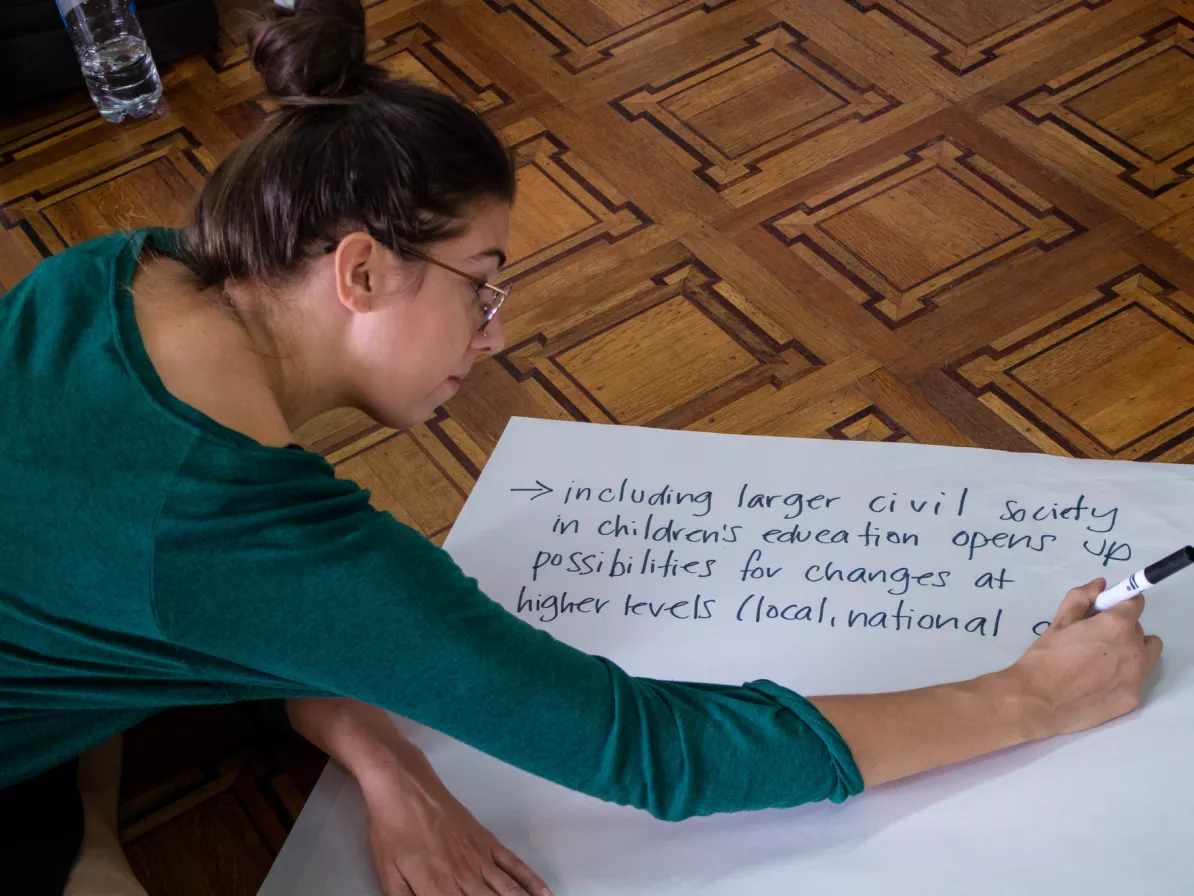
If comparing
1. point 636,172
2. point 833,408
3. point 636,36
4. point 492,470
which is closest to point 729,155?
point 636,172

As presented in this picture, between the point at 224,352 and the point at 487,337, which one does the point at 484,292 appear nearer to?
the point at 487,337

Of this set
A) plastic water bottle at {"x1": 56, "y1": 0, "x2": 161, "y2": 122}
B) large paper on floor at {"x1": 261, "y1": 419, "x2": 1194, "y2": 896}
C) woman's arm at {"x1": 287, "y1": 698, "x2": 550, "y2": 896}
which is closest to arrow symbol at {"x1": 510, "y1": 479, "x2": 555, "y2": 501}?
large paper on floor at {"x1": 261, "y1": 419, "x2": 1194, "y2": 896}

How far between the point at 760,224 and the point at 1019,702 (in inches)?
23.8

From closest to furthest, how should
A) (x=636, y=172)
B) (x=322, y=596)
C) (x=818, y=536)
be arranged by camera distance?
1. (x=322, y=596)
2. (x=818, y=536)
3. (x=636, y=172)

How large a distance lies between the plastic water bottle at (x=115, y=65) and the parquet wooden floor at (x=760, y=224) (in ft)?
0.09

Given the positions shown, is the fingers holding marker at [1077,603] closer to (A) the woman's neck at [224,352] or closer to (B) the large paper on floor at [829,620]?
(B) the large paper on floor at [829,620]

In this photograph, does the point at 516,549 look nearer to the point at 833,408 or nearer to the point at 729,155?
the point at 833,408

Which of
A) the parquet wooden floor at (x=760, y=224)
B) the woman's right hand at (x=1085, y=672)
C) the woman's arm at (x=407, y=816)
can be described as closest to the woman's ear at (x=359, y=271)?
the parquet wooden floor at (x=760, y=224)

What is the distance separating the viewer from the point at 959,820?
2.56ft

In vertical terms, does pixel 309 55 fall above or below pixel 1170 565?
above

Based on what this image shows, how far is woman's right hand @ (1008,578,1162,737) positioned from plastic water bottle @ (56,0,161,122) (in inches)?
49.0

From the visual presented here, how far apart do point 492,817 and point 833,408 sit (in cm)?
44

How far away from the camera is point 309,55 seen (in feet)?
2.30

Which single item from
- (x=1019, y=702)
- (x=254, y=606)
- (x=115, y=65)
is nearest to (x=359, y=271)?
(x=254, y=606)
